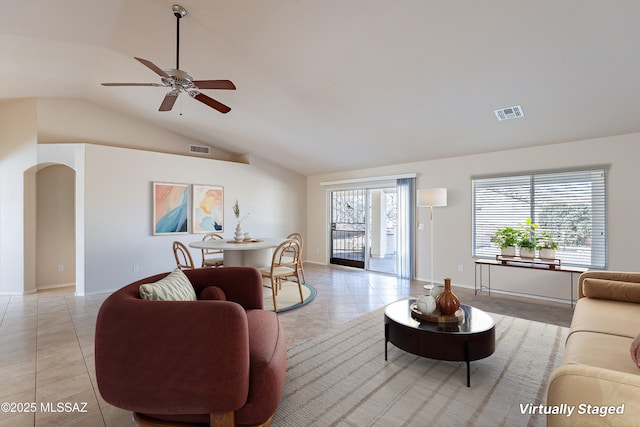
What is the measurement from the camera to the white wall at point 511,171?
383cm

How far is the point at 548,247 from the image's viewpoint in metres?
4.23

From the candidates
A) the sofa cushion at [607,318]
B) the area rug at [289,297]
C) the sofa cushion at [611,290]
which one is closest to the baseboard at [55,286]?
the area rug at [289,297]

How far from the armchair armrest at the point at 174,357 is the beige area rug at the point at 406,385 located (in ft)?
1.88

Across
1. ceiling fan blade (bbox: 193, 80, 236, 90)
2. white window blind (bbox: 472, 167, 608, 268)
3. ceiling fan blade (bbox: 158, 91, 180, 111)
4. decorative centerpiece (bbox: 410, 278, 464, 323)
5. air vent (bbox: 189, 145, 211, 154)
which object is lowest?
decorative centerpiece (bbox: 410, 278, 464, 323)

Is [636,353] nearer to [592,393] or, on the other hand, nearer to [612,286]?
[592,393]

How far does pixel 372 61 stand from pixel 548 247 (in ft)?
11.5

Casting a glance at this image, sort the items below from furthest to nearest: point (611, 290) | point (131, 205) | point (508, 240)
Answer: point (131, 205)
point (508, 240)
point (611, 290)

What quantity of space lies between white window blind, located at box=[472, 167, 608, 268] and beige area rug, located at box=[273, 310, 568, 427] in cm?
183

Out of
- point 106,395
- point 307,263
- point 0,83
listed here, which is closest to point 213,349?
point 106,395

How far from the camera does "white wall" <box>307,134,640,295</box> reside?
A: 383cm

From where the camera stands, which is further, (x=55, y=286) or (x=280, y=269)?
(x=55, y=286)

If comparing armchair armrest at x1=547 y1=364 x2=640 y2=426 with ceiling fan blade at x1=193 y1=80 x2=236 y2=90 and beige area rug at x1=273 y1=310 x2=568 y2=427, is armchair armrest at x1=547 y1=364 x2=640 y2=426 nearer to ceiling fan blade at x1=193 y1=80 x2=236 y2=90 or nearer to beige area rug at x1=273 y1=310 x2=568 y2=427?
beige area rug at x1=273 y1=310 x2=568 y2=427

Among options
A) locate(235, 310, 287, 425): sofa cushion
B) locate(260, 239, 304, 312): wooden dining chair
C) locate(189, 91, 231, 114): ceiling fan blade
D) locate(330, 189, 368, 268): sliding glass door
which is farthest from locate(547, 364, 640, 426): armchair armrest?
locate(330, 189, 368, 268): sliding glass door

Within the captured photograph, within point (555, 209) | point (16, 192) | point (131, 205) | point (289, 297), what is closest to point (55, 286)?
point (16, 192)
